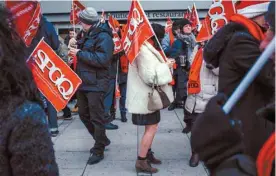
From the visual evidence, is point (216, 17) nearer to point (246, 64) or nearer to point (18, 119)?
point (246, 64)

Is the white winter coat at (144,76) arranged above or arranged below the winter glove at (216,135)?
below

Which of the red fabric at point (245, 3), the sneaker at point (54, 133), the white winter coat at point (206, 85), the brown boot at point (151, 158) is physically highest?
the red fabric at point (245, 3)

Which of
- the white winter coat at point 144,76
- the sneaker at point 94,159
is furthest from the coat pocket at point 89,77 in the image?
the sneaker at point 94,159

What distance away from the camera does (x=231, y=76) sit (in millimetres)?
2432

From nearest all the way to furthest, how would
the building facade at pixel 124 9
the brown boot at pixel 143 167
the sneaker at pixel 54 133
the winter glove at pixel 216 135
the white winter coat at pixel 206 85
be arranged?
the winter glove at pixel 216 135, the white winter coat at pixel 206 85, the brown boot at pixel 143 167, the sneaker at pixel 54 133, the building facade at pixel 124 9

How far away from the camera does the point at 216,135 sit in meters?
1.33

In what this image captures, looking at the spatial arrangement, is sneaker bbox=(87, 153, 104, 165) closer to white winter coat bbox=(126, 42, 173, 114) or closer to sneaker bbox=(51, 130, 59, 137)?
white winter coat bbox=(126, 42, 173, 114)

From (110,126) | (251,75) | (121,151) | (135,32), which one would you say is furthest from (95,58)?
(251,75)

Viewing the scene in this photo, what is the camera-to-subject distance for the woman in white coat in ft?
14.9

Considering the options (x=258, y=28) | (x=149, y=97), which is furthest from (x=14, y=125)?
(x=149, y=97)

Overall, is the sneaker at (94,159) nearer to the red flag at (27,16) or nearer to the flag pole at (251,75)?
the red flag at (27,16)

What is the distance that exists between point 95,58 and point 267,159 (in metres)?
3.65

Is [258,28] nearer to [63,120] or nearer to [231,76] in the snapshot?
[231,76]

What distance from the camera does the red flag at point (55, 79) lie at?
169 inches
